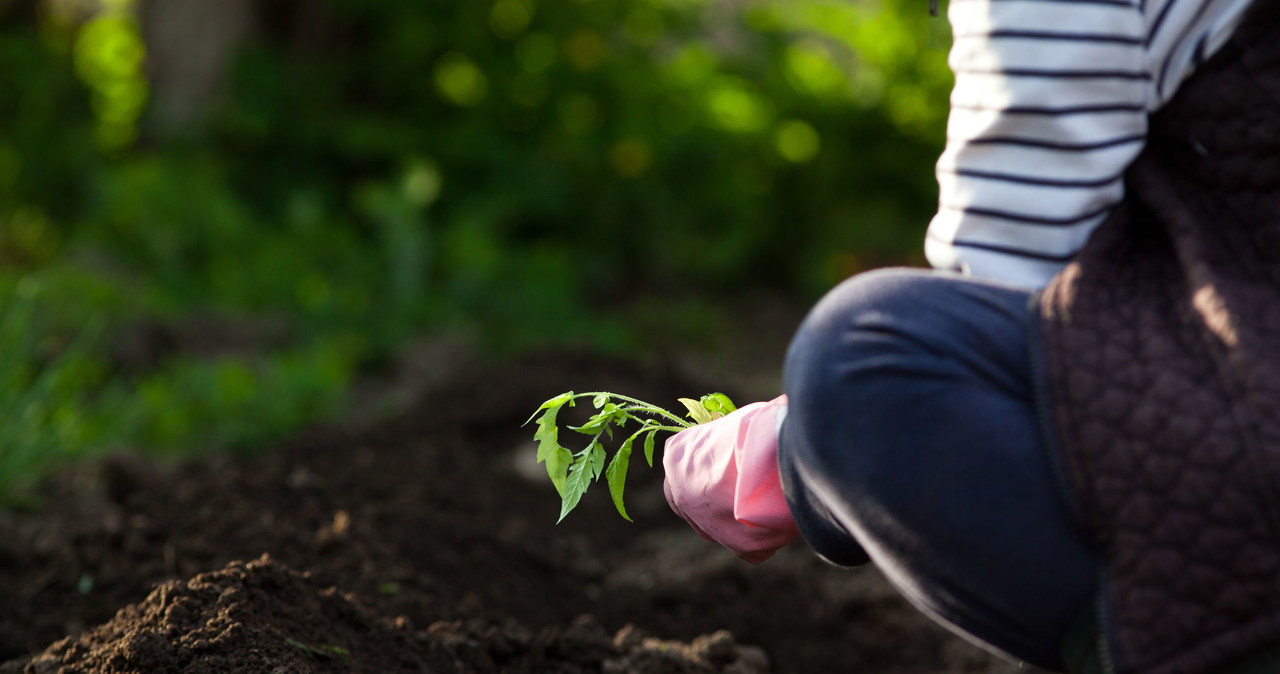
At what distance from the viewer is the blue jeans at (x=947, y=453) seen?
3.38 feet

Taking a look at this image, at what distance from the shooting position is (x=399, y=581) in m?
1.94

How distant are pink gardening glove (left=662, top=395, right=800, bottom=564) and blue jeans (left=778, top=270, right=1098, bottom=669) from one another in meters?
0.10

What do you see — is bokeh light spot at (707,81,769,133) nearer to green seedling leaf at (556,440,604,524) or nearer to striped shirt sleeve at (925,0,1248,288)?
green seedling leaf at (556,440,604,524)

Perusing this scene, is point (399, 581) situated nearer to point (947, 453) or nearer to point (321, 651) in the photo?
point (321, 651)

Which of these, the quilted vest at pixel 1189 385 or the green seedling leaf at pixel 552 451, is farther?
the green seedling leaf at pixel 552 451

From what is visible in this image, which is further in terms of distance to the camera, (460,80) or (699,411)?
(460,80)

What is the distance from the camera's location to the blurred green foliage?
4.17m

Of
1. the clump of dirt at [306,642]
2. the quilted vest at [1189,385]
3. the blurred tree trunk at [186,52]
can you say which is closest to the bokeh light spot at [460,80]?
the blurred tree trunk at [186,52]

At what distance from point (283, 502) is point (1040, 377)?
5.48ft

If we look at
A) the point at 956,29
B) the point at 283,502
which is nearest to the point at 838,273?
the point at 283,502

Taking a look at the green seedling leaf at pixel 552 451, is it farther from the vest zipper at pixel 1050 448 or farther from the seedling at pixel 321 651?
the vest zipper at pixel 1050 448

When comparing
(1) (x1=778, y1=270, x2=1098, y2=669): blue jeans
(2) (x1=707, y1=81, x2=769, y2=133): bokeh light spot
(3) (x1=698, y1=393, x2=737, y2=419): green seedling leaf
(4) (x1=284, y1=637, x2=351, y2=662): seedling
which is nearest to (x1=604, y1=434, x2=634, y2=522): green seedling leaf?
(3) (x1=698, y1=393, x2=737, y2=419): green seedling leaf

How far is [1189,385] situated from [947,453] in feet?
0.70

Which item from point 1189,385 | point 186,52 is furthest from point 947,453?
point 186,52
